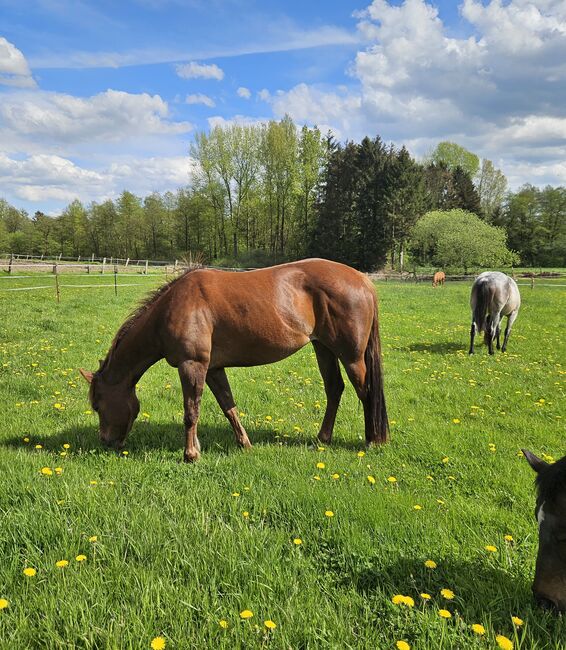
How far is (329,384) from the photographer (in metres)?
5.39

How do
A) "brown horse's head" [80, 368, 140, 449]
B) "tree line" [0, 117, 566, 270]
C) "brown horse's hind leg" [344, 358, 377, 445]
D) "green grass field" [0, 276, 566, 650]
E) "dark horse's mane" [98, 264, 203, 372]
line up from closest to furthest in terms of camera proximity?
"green grass field" [0, 276, 566, 650]
"brown horse's head" [80, 368, 140, 449]
"dark horse's mane" [98, 264, 203, 372]
"brown horse's hind leg" [344, 358, 377, 445]
"tree line" [0, 117, 566, 270]

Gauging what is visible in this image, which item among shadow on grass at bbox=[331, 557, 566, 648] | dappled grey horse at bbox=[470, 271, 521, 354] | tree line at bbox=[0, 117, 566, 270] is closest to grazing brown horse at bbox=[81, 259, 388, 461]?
shadow on grass at bbox=[331, 557, 566, 648]

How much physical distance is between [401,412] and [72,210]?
8266 cm

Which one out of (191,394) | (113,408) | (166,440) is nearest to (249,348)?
(191,394)

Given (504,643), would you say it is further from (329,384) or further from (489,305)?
(489,305)

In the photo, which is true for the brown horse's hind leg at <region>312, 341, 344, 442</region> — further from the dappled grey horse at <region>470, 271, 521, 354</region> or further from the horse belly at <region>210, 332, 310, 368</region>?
the dappled grey horse at <region>470, 271, 521, 354</region>

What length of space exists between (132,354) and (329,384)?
2462 millimetres

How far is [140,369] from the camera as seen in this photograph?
4.88 meters

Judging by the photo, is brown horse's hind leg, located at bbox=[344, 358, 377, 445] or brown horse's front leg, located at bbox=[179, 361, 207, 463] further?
brown horse's hind leg, located at bbox=[344, 358, 377, 445]

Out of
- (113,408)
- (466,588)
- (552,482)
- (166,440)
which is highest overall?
(552,482)

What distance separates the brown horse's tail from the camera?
494cm

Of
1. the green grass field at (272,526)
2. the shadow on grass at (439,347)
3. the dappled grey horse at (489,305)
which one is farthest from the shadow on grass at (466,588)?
the dappled grey horse at (489,305)

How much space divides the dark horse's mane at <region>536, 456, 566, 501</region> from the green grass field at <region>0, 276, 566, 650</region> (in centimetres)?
67

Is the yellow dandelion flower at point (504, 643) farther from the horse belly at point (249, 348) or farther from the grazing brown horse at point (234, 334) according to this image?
the horse belly at point (249, 348)
